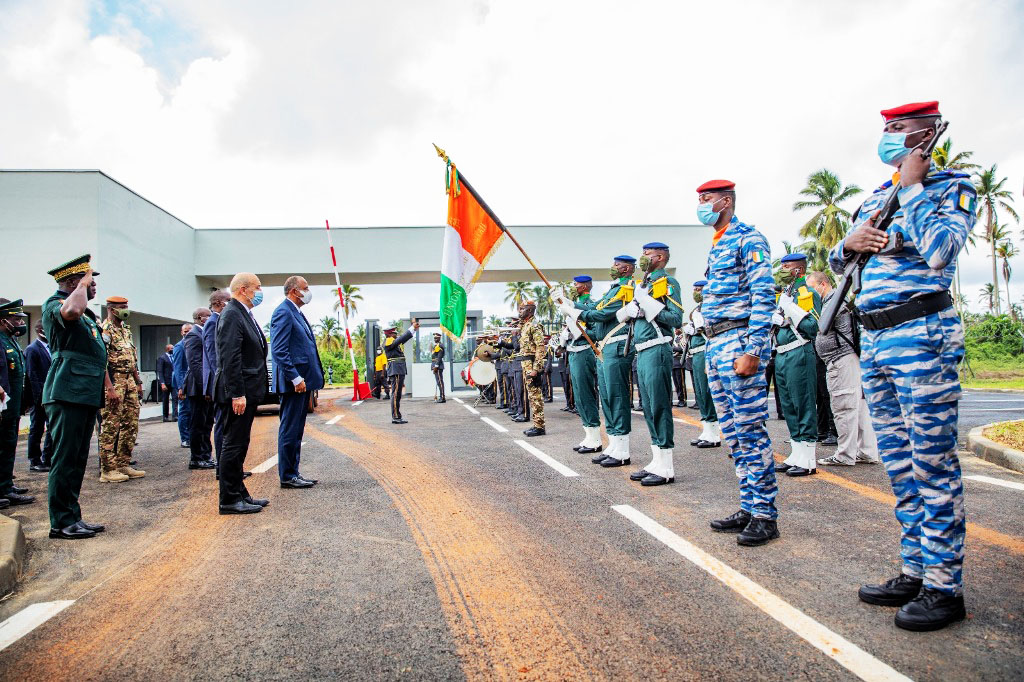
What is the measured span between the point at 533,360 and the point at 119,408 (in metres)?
6.21

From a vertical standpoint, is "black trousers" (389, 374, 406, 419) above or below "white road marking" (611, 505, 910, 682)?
above

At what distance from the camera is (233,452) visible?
5.60m

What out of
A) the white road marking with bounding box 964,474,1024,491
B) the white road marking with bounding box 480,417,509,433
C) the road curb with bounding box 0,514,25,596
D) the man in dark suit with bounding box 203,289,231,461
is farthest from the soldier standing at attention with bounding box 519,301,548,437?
the road curb with bounding box 0,514,25,596

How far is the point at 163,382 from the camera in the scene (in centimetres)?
1591

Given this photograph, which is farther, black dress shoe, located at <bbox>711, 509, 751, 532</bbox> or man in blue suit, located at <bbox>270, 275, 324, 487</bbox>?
man in blue suit, located at <bbox>270, 275, 324, 487</bbox>

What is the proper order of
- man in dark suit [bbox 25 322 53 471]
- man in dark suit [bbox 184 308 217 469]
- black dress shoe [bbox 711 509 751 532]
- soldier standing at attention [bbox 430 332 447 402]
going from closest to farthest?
black dress shoe [bbox 711 509 751 532], man in dark suit [bbox 25 322 53 471], man in dark suit [bbox 184 308 217 469], soldier standing at attention [bbox 430 332 447 402]

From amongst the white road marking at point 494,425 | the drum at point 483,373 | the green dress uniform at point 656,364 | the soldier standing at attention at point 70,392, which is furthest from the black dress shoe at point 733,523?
the drum at point 483,373

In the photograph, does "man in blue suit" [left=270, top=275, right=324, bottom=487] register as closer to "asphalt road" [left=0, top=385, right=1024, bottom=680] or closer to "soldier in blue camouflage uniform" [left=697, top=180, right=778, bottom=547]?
"asphalt road" [left=0, top=385, right=1024, bottom=680]

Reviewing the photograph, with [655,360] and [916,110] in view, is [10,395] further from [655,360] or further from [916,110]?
[916,110]

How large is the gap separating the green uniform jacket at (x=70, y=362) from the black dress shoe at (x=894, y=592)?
5.32 m

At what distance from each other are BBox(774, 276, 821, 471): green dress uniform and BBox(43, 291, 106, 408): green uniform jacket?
6226mm

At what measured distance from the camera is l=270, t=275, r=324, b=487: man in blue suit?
21.7 feet

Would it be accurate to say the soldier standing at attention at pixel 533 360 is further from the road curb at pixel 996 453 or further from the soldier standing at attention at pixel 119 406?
the road curb at pixel 996 453

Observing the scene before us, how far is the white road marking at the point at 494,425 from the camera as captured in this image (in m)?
11.3
